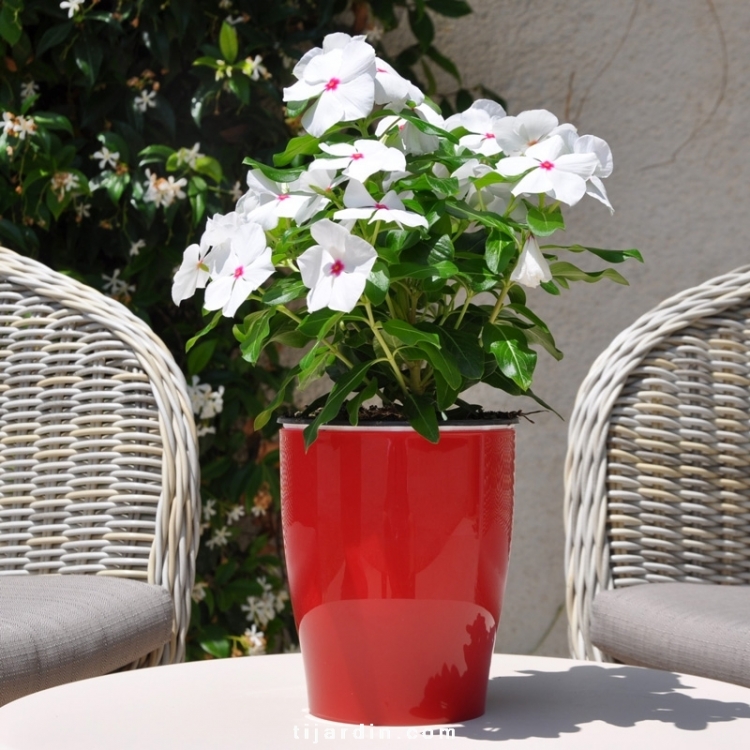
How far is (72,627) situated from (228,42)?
124 cm

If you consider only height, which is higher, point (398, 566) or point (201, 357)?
point (201, 357)

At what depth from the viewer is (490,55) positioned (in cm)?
218

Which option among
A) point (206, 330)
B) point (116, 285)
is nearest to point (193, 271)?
point (206, 330)

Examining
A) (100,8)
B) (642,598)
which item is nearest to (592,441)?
(642,598)

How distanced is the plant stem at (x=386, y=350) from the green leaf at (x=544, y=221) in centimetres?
12

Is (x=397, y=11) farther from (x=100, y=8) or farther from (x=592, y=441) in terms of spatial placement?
(x=592, y=441)

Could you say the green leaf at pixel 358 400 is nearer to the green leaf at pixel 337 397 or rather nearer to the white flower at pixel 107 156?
the green leaf at pixel 337 397

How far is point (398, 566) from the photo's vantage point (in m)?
0.73

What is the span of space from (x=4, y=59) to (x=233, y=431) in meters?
0.83

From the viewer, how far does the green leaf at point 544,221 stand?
697 millimetres

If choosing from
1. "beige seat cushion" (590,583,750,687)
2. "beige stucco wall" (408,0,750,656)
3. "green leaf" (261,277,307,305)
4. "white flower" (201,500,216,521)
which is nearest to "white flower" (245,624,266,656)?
"white flower" (201,500,216,521)

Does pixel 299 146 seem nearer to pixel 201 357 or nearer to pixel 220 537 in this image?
pixel 201 357

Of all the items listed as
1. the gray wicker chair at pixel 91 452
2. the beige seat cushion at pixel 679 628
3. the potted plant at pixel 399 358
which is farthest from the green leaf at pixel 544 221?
the gray wicker chair at pixel 91 452

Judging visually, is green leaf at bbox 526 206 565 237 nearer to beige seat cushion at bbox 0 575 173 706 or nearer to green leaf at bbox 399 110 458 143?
green leaf at bbox 399 110 458 143
